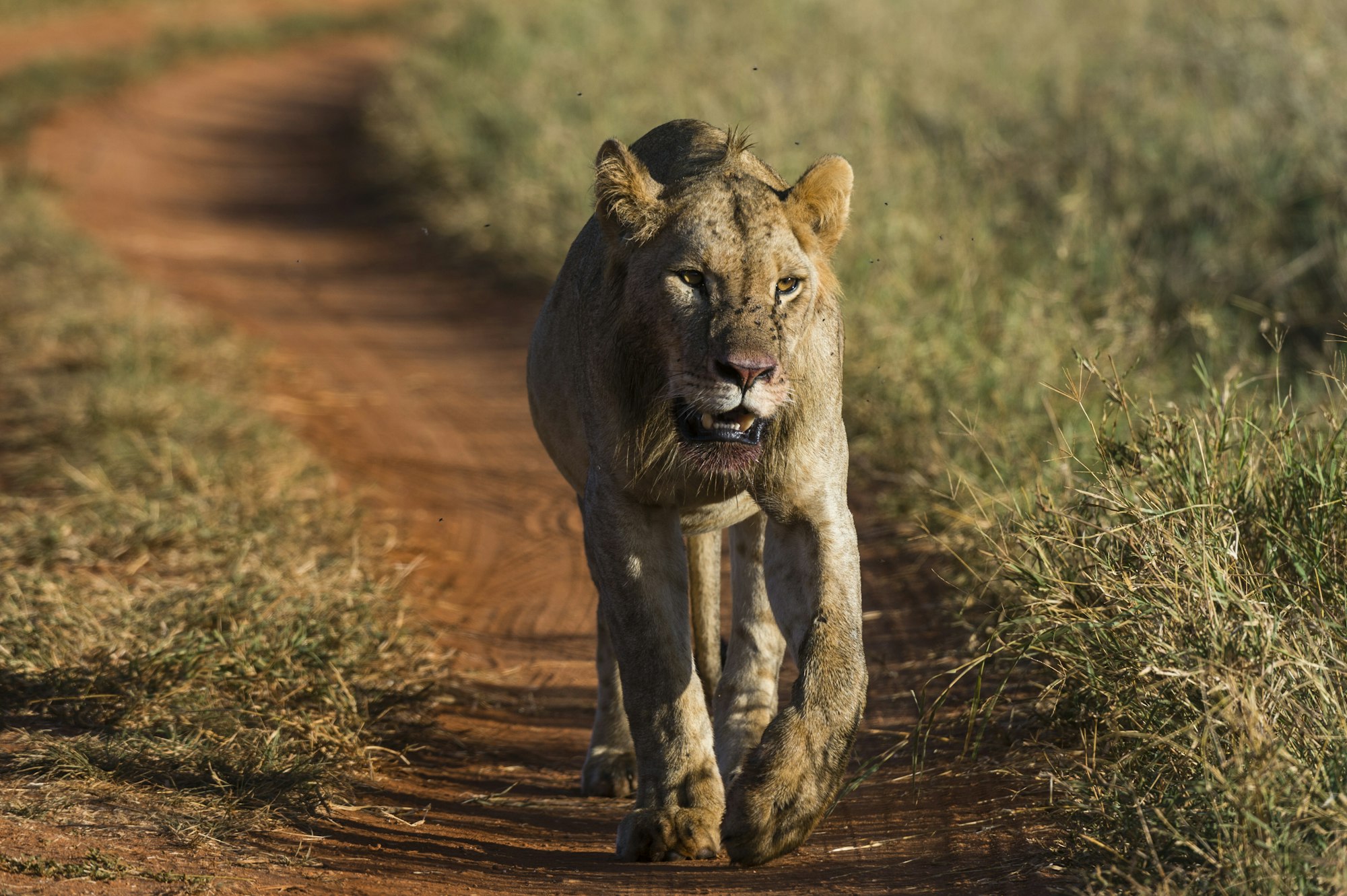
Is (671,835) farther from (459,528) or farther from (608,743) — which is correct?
(459,528)

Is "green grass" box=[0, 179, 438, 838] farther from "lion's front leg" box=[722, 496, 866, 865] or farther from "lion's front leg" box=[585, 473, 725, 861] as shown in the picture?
"lion's front leg" box=[722, 496, 866, 865]

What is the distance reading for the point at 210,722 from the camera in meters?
4.78

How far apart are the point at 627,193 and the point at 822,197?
0.54m

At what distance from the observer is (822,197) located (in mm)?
4250

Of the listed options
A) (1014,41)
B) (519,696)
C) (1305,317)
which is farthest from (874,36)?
(519,696)

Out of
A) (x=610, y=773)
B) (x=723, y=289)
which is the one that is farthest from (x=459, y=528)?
(x=723, y=289)

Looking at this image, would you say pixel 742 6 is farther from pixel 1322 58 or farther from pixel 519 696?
pixel 519 696

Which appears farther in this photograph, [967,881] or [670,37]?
[670,37]

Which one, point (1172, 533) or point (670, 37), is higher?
point (670, 37)

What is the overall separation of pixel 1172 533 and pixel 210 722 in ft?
9.58

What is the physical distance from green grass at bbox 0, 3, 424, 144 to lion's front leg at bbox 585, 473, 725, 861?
16.1 m

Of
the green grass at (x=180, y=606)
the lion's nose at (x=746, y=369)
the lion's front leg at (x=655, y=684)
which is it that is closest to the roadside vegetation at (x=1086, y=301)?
the lion's front leg at (x=655, y=684)

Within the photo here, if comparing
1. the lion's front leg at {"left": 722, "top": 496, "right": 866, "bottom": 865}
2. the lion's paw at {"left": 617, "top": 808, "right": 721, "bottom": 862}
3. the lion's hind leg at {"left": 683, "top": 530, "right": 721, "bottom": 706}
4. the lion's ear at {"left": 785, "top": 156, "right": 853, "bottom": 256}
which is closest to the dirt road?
the lion's paw at {"left": 617, "top": 808, "right": 721, "bottom": 862}

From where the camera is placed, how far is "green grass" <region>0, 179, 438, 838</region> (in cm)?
453
